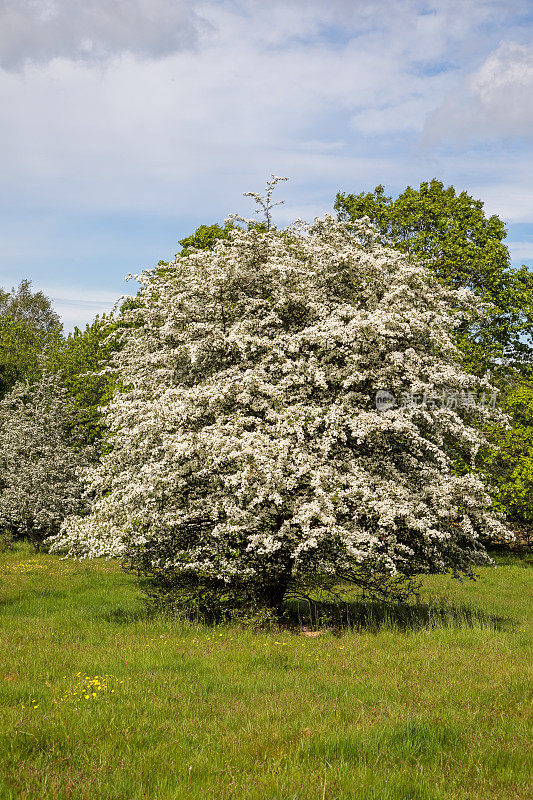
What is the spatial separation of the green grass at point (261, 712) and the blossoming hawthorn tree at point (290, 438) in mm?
1753

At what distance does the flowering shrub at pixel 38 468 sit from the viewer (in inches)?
1339

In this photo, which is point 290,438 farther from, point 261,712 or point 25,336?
point 25,336

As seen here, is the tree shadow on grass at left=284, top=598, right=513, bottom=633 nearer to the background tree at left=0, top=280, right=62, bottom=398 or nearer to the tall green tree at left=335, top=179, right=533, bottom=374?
the tall green tree at left=335, top=179, right=533, bottom=374

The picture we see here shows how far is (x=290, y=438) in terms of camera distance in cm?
1338

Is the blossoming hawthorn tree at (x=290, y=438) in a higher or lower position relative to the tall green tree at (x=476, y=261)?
lower

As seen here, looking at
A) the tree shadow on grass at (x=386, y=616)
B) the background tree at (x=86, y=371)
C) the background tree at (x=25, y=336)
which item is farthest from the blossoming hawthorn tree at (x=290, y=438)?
the background tree at (x=25, y=336)

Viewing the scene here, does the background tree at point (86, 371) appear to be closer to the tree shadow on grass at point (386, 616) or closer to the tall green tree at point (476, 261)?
the tall green tree at point (476, 261)

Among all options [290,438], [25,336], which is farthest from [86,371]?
[290,438]

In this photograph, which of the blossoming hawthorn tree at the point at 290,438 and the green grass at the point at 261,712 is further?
the blossoming hawthorn tree at the point at 290,438

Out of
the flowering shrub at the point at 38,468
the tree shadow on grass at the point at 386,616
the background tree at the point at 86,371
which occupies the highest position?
the background tree at the point at 86,371

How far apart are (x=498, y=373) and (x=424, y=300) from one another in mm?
19546

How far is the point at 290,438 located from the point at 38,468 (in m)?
24.9

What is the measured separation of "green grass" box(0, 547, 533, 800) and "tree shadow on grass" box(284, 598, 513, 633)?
25 cm

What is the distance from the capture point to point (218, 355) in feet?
52.5
